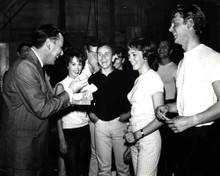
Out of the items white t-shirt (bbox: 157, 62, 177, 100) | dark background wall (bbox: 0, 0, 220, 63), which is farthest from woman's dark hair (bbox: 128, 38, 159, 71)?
dark background wall (bbox: 0, 0, 220, 63)

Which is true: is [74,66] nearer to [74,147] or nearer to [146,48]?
[74,147]

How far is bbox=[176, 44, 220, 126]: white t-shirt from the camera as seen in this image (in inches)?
89.1

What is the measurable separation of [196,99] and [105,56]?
5.69 feet

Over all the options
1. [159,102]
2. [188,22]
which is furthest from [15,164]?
[188,22]

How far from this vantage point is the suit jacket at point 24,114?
7.59 feet

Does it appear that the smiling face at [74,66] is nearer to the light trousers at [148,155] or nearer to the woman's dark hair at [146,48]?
the woman's dark hair at [146,48]

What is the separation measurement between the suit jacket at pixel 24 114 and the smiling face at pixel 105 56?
145cm

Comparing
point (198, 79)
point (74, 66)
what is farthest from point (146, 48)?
point (74, 66)

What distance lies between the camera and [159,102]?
2.79 m

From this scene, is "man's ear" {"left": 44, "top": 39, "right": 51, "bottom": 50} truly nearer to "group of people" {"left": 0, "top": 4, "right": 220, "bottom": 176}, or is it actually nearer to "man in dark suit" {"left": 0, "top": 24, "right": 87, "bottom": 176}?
"group of people" {"left": 0, "top": 4, "right": 220, "bottom": 176}

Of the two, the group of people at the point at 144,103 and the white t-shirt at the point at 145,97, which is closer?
the group of people at the point at 144,103

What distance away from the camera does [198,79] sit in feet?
7.64

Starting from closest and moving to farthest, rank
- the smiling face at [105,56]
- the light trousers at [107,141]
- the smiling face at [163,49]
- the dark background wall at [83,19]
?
the light trousers at [107,141], the smiling face at [105,56], the smiling face at [163,49], the dark background wall at [83,19]

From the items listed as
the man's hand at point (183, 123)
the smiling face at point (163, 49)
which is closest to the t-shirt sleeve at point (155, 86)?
the man's hand at point (183, 123)
